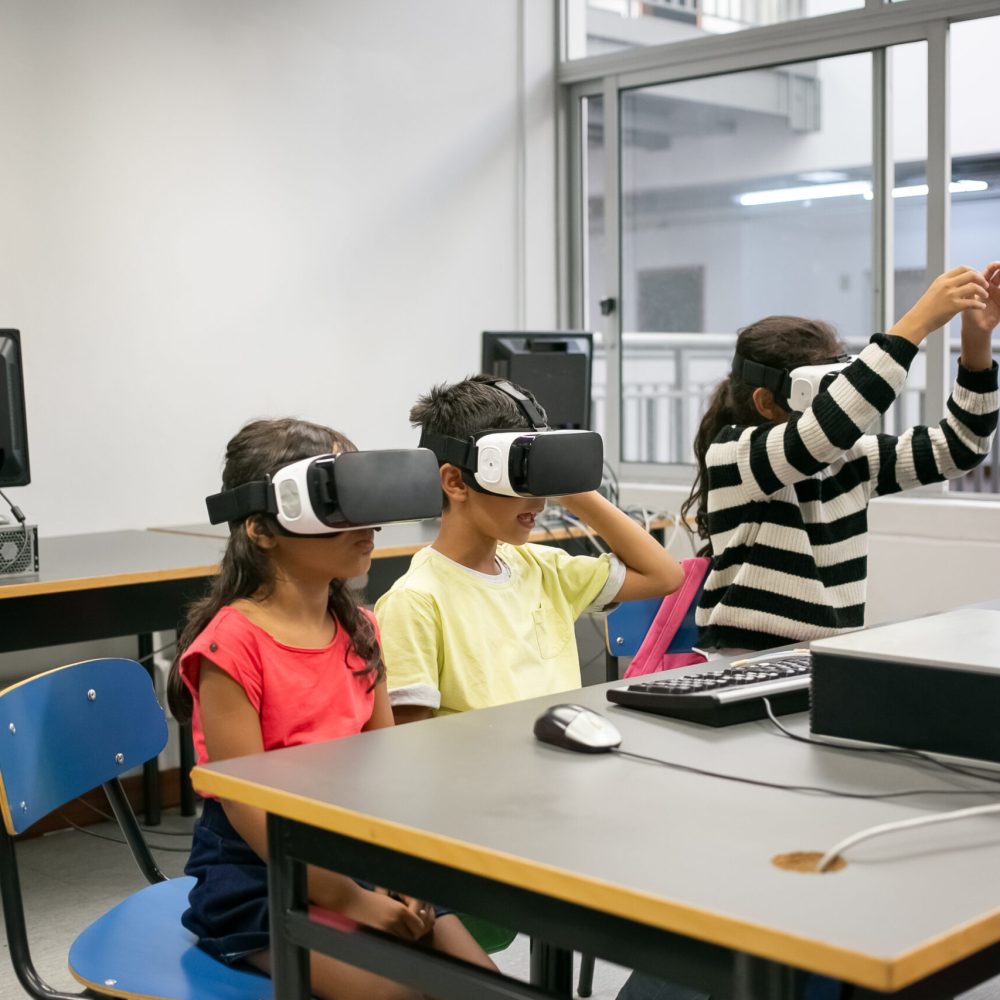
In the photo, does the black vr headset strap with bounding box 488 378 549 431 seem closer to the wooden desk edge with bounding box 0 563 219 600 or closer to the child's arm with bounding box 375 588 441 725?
the child's arm with bounding box 375 588 441 725

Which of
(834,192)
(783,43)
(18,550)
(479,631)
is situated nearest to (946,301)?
(479,631)

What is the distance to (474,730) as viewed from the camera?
1.36 metres

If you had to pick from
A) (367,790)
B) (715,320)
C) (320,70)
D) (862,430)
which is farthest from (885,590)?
(367,790)

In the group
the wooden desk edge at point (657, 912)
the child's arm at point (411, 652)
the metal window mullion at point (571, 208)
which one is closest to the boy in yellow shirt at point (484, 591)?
the child's arm at point (411, 652)

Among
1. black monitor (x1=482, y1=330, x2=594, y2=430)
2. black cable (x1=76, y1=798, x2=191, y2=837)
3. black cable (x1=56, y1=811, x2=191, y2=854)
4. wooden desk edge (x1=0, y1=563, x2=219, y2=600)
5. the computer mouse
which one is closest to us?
the computer mouse

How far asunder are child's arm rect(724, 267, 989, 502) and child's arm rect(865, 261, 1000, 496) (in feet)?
0.69

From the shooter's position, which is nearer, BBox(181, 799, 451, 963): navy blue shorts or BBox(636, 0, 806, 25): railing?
BBox(181, 799, 451, 963): navy blue shorts

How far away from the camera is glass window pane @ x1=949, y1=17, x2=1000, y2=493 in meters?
3.96

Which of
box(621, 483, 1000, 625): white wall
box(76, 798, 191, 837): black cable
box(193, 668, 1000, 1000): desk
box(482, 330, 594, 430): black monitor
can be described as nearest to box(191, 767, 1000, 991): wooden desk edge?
box(193, 668, 1000, 1000): desk

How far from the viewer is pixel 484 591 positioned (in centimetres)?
184

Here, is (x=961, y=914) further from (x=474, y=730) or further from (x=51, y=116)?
(x=51, y=116)

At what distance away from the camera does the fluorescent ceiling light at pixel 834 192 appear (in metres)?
4.02

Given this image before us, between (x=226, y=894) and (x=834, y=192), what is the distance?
11.4ft

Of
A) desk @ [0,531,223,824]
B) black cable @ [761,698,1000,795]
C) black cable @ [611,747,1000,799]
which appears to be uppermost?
black cable @ [611,747,1000,799]
